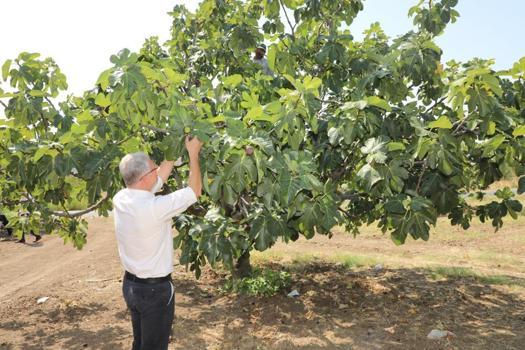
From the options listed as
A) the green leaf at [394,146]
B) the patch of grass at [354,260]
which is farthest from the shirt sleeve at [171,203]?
the patch of grass at [354,260]

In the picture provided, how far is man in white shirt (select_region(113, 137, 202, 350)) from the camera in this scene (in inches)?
117

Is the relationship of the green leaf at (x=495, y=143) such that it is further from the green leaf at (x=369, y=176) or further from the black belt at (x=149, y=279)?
the black belt at (x=149, y=279)

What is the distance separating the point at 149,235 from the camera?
3055 millimetres

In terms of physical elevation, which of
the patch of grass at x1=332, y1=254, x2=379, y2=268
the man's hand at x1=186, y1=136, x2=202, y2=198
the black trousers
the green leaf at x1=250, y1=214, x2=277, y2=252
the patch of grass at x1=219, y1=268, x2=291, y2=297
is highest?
the man's hand at x1=186, y1=136, x2=202, y2=198

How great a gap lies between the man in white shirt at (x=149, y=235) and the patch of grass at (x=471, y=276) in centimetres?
578

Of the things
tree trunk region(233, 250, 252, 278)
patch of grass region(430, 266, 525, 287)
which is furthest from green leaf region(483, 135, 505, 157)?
tree trunk region(233, 250, 252, 278)

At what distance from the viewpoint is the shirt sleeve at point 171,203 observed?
2961 mm

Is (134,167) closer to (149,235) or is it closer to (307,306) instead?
(149,235)

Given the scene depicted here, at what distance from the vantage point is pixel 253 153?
2705 mm

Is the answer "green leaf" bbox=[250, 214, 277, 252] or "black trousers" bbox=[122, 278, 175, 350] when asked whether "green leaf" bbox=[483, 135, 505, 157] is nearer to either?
"green leaf" bbox=[250, 214, 277, 252]

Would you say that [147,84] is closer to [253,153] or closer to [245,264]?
[253,153]

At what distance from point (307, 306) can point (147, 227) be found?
3.91 m

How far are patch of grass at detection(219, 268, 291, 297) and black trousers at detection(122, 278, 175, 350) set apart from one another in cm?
360

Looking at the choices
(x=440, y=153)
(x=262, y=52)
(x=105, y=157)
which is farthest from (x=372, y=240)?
(x=105, y=157)
